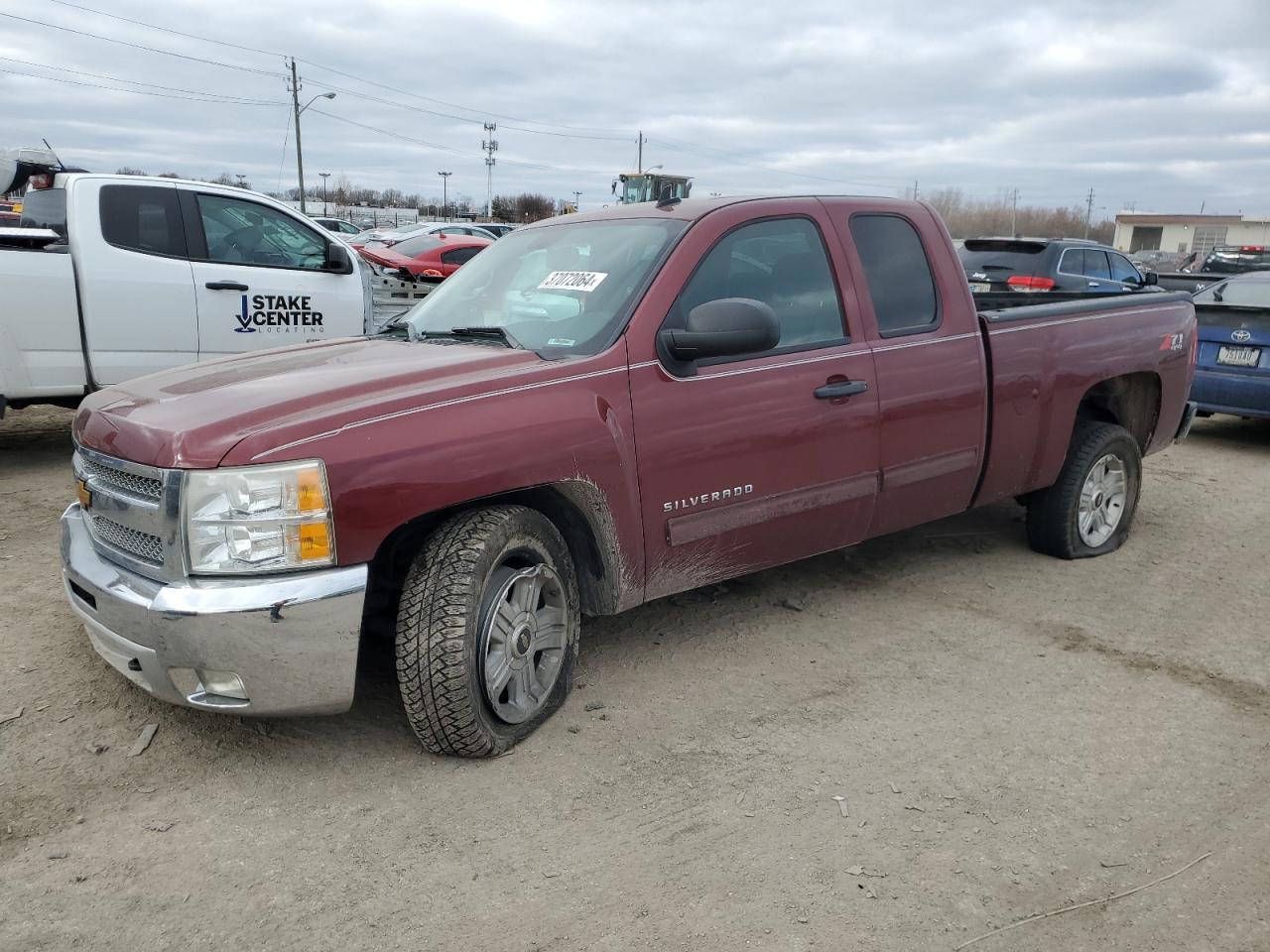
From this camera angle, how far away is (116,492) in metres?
3.14

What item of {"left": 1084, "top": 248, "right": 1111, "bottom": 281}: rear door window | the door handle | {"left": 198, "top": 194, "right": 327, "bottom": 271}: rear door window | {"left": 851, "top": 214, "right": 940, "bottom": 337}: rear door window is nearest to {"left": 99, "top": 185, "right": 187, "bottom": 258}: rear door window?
{"left": 198, "top": 194, "right": 327, "bottom": 271}: rear door window

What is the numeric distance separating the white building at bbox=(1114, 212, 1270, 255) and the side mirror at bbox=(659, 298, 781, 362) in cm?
8627

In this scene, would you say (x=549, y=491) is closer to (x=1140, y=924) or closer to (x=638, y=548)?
(x=638, y=548)

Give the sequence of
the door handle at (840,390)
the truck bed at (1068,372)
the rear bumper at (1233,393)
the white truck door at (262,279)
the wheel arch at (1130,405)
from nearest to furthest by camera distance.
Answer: the door handle at (840,390) < the truck bed at (1068,372) < the wheel arch at (1130,405) < the white truck door at (262,279) < the rear bumper at (1233,393)

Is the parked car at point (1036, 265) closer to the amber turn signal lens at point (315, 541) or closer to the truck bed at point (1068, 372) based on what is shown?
the truck bed at point (1068, 372)

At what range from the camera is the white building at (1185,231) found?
8019cm

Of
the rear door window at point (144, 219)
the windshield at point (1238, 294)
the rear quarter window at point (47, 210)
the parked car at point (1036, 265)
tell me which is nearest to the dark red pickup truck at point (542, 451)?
the rear door window at point (144, 219)

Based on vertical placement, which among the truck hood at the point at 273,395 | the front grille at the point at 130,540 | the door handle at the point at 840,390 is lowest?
the front grille at the point at 130,540

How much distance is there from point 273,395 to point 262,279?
4.63 metres

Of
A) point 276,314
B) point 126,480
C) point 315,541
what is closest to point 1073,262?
→ point 276,314

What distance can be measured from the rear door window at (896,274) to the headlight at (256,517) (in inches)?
101

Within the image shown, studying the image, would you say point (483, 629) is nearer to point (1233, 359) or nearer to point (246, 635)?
point (246, 635)

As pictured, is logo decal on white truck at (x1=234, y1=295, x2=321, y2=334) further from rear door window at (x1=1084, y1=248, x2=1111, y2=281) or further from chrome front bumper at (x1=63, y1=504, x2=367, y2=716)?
rear door window at (x1=1084, y1=248, x2=1111, y2=281)

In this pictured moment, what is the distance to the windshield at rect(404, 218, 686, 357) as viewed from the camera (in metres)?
3.74
